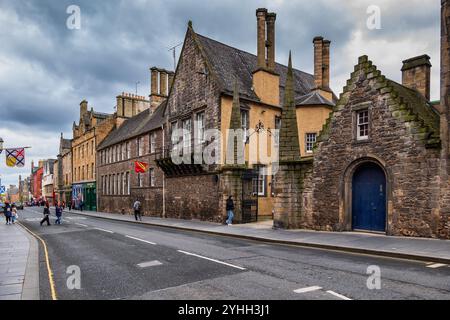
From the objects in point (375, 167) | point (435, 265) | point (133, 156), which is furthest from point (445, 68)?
point (133, 156)

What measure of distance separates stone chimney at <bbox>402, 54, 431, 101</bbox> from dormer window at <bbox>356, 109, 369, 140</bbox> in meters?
6.40

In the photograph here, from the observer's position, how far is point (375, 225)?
47.1 ft

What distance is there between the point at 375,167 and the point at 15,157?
65.4 ft

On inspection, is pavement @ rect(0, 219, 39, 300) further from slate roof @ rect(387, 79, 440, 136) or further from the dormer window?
slate roof @ rect(387, 79, 440, 136)

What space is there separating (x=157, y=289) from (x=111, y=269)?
103 inches

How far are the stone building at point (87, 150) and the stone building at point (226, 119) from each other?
21679 mm

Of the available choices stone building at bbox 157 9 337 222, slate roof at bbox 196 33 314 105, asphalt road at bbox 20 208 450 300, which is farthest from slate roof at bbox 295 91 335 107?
asphalt road at bbox 20 208 450 300

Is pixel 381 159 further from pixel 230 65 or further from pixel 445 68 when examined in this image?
pixel 230 65

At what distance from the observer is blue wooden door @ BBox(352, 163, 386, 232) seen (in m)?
14.2

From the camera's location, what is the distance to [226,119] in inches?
886

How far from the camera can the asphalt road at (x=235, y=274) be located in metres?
6.28

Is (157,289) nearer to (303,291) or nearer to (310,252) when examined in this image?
(303,291)

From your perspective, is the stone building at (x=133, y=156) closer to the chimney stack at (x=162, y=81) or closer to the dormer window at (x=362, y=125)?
the chimney stack at (x=162, y=81)
